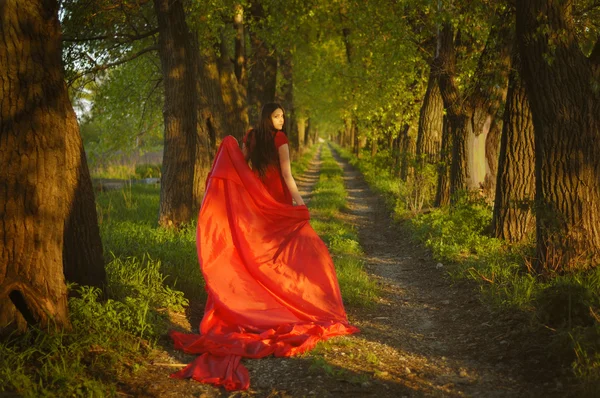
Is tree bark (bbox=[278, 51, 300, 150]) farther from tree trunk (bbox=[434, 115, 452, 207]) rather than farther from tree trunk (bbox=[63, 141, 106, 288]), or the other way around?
tree trunk (bbox=[63, 141, 106, 288])

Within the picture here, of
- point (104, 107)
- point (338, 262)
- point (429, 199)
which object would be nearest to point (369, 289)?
point (338, 262)

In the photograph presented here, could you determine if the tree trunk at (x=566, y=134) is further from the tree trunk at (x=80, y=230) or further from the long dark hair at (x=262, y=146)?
the tree trunk at (x=80, y=230)

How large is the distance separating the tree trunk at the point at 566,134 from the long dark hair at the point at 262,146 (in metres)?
3.16

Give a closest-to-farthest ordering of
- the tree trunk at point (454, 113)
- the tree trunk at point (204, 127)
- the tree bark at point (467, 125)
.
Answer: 1. the tree bark at point (467, 125)
2. the tree trunk at point (454, 113)
3. the tree trunk at point (204, 127)

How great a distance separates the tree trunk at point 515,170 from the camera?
1001cm

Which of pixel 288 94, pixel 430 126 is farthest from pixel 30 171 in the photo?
pixel 288 94

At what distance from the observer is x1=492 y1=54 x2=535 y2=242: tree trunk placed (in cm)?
1001

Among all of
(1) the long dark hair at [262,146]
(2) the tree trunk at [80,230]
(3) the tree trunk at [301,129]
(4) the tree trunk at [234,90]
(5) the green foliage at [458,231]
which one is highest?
(3) the tree trunk at [301,129]

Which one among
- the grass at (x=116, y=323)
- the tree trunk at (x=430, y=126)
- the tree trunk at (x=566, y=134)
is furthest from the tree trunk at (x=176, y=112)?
the tree trunk at (x=430, y=126)

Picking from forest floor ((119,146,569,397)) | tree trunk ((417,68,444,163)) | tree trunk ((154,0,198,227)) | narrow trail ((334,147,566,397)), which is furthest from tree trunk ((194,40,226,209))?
forest floor ((119,146,569,397))

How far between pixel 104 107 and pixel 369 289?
1175 cm

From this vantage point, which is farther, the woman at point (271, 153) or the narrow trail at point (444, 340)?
the woman at point (271, 153)

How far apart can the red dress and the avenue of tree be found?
2.24m

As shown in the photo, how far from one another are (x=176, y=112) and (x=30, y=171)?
6111mm
